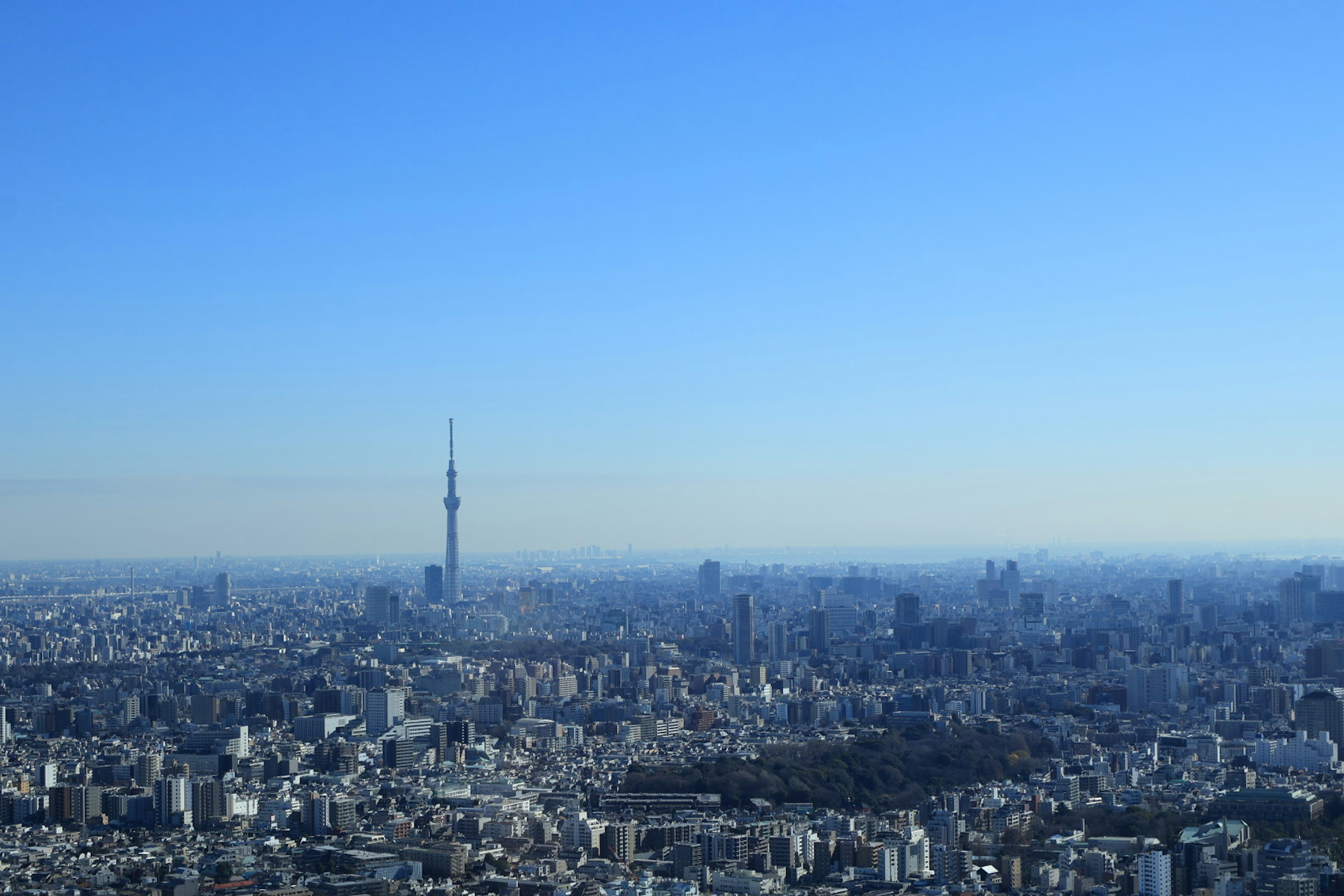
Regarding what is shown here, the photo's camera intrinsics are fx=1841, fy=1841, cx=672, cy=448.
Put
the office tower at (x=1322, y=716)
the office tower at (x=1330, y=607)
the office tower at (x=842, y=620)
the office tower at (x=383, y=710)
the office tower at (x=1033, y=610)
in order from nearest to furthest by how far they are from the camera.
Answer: the office tower at (x=1322, y=716) → the office tower at (x=383, y=710) → the office tower at (x=842, y=620) → the office tower at (x=1330, y=607) → the office tower at (x=1033, y=610)

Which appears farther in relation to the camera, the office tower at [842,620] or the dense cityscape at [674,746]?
the office tower at [842,620]

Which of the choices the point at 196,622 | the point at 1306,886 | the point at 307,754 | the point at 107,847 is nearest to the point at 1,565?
the point at 196,622

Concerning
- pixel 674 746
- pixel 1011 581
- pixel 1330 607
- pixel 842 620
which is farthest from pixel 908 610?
pixel 674 746

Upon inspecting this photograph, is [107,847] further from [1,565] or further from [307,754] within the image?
[1,565]

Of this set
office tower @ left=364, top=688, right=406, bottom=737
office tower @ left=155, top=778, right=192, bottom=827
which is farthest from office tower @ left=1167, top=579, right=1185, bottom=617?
office tower @ left=155, top=778, right=192, bottom=827

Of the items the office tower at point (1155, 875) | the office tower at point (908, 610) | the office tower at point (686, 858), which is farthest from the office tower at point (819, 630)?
the office tower at point (1155, 875)

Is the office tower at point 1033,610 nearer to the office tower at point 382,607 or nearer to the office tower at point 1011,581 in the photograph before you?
the office tower at point 1011,581
